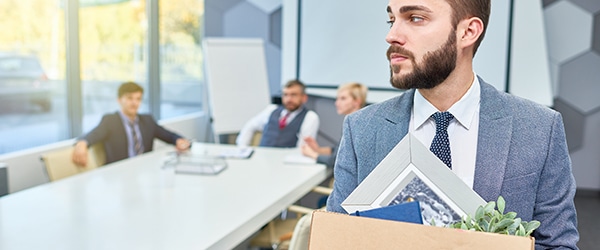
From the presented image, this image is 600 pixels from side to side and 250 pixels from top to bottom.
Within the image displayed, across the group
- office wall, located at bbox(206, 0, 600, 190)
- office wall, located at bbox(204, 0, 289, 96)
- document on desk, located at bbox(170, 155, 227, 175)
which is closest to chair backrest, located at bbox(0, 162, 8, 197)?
document on desk, located at bbox(170, 155, 227, 175)

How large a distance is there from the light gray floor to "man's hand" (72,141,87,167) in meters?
3.10

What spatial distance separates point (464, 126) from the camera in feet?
3.65

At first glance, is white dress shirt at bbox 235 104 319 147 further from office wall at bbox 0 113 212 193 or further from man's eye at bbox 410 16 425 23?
man's eye at bbox 410 16 425 23

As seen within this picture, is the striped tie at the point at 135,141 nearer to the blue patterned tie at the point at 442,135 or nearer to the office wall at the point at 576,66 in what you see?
the office wall at the point at 576,66

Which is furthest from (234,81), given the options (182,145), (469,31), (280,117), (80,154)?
(469,31)

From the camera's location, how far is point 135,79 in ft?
18.9

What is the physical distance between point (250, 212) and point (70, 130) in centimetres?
282

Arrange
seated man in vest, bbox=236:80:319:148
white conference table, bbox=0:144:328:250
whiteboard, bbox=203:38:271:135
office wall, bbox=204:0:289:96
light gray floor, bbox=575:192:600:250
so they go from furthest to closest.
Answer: office wall, bbox=204:0:289:96, whiteboard, bbox=203:38:271:135, seated man in vest, bbox=236:80:319:148, light gray floor, bbox=575:192:600:250, white conference table, bbox=0:144:328:250

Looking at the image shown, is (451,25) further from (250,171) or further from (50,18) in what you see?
(50,18)

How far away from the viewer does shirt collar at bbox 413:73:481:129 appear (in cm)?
111

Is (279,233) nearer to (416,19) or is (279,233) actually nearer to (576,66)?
(416,19)

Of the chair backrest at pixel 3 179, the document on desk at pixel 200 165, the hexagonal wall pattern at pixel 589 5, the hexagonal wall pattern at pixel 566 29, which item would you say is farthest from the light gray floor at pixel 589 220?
the chair backrest at pixel 3 179

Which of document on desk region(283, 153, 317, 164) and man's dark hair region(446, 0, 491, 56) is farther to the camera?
document on desk region(283, 153, 317, 164)

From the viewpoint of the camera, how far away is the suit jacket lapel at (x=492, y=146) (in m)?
1.05
